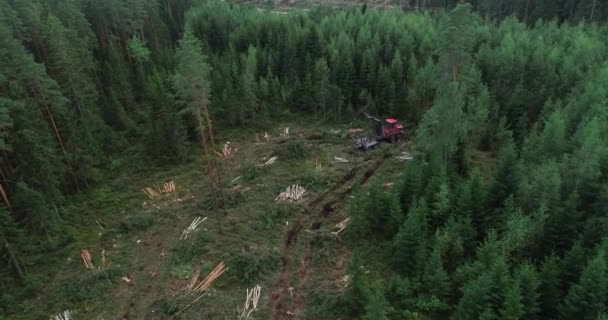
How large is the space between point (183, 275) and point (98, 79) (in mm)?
30764

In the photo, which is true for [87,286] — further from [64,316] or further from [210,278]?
[210,278]

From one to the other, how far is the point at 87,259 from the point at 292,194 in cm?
1510

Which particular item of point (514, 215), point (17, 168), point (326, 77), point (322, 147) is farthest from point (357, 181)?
point (17, 168)

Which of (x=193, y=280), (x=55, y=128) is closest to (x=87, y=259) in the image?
(x=193, y=280)

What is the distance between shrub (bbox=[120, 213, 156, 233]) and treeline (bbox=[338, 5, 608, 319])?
1510 cm

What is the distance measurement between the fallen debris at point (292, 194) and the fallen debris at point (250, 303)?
9.20 m

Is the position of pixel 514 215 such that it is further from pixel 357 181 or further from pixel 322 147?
pixel 322 147

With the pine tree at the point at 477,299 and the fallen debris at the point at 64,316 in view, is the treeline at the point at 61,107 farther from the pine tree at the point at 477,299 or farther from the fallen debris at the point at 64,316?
the pine tree at the point at 477,299

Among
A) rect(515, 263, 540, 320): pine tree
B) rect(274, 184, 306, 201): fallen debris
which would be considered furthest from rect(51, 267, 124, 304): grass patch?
rect(515, 263, 540, 320): pine tree

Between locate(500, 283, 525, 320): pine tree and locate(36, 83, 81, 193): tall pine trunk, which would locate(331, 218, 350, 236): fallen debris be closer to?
locate(500, 283, 525, 320): pine tree

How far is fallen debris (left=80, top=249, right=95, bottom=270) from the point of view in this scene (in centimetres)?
2588

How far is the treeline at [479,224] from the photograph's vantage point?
17.4m

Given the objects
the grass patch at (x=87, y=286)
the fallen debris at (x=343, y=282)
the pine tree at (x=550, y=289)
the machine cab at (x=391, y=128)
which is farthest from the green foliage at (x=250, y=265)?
the machine cab at (x=391, y=128)

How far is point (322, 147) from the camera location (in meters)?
39.8
